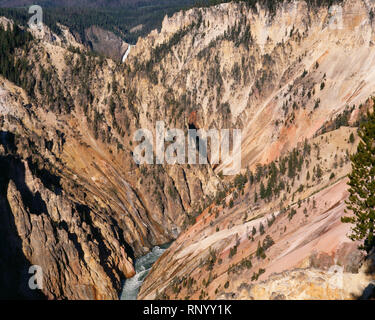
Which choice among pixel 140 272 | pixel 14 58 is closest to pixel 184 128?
pixel 14 58

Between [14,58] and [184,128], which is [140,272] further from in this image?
[14,58]

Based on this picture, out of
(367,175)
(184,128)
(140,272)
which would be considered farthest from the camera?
(184,128)

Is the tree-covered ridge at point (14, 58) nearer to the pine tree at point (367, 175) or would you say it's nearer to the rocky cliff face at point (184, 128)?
the rocky cliff face at point (184, 128)

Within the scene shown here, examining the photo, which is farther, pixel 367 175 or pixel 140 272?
pixel 140 272

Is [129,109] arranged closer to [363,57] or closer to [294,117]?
[294,117]

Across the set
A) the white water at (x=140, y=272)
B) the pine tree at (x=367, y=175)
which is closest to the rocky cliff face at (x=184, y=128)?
the white water at (x=140, y=272)

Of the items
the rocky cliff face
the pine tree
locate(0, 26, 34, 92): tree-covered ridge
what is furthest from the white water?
the pine tree
